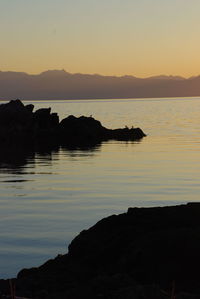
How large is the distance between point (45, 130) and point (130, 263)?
70.6 meters

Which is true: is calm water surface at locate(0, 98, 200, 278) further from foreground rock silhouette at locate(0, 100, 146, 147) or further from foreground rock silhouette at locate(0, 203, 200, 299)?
foreground rock silhouette at locate(0, 100, 146, 147)

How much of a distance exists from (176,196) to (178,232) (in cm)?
1811

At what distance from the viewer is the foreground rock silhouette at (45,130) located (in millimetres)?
77812

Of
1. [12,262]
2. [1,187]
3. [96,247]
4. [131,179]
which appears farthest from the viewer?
[131,179]

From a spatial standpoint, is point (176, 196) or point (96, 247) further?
point (176, 196)

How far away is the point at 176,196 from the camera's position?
29.2 meters

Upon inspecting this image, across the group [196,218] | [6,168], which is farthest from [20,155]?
[196,218]

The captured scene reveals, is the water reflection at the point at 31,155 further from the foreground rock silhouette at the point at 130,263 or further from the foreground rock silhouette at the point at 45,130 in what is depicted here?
the foreground rock silhouette at the point at 130,263

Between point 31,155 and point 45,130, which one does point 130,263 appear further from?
point 45,130

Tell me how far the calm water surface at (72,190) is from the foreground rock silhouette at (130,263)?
351 centimetres

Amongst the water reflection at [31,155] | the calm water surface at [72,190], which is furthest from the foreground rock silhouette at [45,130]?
the calm water surface at [72,190]

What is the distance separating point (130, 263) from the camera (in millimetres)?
11156

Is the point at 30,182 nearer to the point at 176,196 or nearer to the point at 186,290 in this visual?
the point at 176,196

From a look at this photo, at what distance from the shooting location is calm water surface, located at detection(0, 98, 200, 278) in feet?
63.9
